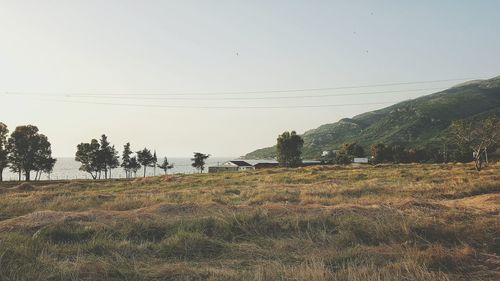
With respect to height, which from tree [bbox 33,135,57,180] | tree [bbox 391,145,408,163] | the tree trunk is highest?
tree [bbox 33,135,57,180]

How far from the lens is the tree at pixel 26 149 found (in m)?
98.4

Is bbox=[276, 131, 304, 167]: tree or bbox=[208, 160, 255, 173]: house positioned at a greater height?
bbox=[276, 131, 304, 167]: tree

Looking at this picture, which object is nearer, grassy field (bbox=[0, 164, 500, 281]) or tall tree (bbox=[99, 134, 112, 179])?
grassy field (bbox=[0, 164, 500, 281])

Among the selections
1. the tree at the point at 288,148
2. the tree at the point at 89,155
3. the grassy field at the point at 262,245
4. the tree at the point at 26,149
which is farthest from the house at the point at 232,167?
the grassy field at the point at 262,245

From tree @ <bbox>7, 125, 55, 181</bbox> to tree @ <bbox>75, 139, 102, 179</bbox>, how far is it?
11.9 m

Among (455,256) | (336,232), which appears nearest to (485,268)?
(455,256)

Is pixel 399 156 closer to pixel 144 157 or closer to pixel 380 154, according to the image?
pixel 380 154

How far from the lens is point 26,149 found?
99.8 metres

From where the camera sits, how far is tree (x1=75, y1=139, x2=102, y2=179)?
11569 centimetres

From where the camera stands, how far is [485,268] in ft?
27.5

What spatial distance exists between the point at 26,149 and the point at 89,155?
18997mm

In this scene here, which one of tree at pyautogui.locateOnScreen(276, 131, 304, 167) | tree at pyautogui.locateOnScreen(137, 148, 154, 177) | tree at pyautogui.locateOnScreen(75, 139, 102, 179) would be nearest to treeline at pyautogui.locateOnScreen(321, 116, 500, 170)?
tree at pyautogui.locateOnScreen(276, 131, 304, 167)

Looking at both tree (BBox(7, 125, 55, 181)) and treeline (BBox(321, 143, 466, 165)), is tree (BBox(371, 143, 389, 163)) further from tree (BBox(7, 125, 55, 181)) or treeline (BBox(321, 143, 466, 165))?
tree (BBox(7, 125, 55, 181))

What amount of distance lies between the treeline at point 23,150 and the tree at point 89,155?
1134 cm
